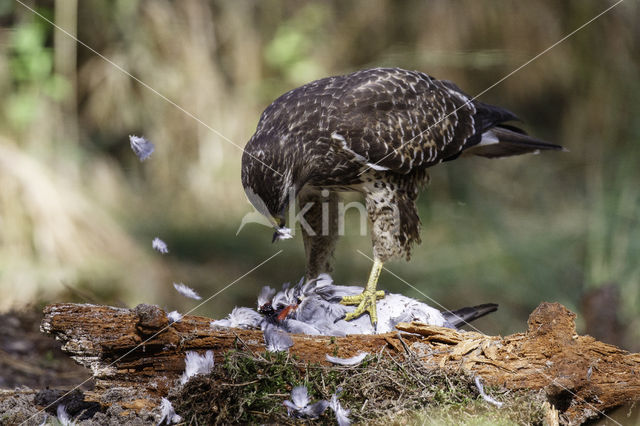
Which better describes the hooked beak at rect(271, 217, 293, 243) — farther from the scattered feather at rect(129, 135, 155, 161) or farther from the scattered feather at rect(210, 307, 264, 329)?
the scattered feather at rect(129, 135, 155, 161)

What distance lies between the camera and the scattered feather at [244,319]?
2.73 meters

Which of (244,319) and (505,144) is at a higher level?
(505,144)

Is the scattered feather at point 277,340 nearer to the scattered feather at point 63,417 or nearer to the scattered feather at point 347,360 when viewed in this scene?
the scattered feather at point 347,360

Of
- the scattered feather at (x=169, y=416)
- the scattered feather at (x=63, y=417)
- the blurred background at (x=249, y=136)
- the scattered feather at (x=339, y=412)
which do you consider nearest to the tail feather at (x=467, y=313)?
the scattered feather at (x=339, y=412)

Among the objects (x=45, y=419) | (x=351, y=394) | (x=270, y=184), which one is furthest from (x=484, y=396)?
(x=45, y=419)

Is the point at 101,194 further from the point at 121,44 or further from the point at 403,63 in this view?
the point at 403,63

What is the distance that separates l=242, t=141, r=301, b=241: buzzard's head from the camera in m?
2.81

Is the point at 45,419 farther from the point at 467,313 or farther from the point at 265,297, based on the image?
the point at 467,313

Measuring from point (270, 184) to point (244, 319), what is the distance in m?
0.58

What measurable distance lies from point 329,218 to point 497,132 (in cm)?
109

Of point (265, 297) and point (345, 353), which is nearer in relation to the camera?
point (345, 353)

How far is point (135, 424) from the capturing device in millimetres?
2170

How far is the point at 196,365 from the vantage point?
2.22 m

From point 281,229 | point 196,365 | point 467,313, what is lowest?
point 467,313
